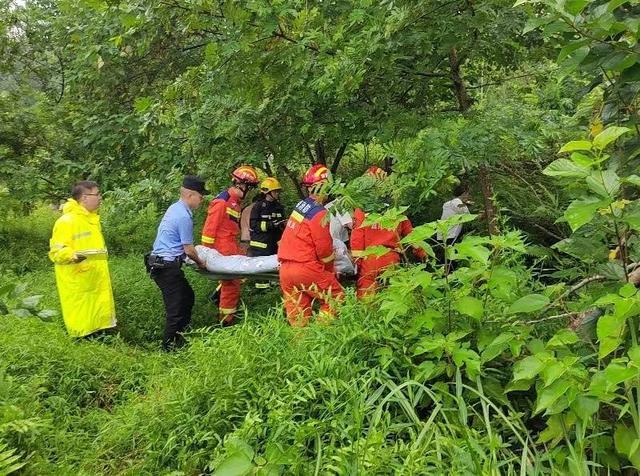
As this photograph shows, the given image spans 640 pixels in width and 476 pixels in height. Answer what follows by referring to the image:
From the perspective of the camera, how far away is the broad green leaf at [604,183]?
175cm

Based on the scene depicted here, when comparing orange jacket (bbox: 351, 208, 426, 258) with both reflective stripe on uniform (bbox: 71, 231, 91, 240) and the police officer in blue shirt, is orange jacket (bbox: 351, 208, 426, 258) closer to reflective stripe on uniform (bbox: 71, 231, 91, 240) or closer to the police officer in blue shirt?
the police officer in blue shirt

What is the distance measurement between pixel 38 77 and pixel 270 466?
992 cm

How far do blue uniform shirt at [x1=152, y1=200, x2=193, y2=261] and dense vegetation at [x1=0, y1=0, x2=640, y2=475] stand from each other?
0.45m

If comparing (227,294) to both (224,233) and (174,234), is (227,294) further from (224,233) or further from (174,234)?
(174,234)

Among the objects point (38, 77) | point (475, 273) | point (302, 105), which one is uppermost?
point (38, 77)

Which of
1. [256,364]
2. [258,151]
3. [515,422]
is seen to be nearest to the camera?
[515,422]

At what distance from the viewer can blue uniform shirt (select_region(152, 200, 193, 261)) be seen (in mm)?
5133

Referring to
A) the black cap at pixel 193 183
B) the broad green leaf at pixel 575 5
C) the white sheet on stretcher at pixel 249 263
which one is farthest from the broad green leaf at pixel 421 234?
the black cap at pixel 193 183

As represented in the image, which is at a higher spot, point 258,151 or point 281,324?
point 258,151

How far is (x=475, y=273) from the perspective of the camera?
2354mm

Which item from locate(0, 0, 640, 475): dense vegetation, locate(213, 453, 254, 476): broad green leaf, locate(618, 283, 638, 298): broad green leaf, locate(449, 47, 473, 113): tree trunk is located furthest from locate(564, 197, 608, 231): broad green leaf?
locate(449, 47, 473, 113): tree trunk

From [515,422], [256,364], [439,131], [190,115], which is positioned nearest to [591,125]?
[439,131]

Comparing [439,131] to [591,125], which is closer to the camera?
[591,125]

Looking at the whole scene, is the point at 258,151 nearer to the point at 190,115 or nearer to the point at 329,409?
the point at 190,115
